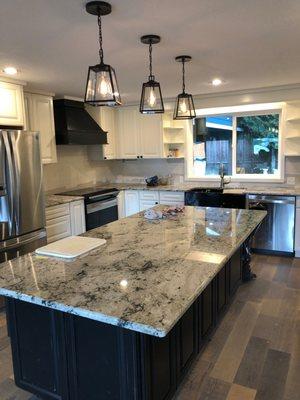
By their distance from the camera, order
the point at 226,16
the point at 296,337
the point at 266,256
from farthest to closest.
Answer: the point at 266,256, the point at 296,337, the point at 226,16

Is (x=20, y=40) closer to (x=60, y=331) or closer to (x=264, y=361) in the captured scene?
(x=60, y=331)

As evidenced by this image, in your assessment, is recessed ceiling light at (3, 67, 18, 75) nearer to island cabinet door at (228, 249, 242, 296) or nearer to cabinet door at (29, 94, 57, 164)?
cabinet door at (29, 94, 57, 164)

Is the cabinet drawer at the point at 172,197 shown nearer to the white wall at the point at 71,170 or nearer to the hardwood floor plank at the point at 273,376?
the white wall at the point at 71,170

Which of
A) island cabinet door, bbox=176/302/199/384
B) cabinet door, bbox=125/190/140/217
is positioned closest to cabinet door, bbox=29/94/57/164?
cabinet door, bbox=125/190/140/217

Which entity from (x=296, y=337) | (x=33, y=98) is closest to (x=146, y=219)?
(x=296, y=337)

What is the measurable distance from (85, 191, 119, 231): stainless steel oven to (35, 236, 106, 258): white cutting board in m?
2.30

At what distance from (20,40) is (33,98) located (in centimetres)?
187

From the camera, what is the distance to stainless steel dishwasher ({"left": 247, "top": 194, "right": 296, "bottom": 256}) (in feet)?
14.5

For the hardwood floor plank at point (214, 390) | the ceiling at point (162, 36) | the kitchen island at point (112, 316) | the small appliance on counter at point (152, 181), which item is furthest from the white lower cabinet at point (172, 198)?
the hardwood floor plank at point (214, 390)

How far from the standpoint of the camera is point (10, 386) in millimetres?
2189

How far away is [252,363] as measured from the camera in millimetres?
2365

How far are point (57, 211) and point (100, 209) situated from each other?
34.2 inches

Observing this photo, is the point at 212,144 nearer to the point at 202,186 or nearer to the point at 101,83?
the point at 202,186

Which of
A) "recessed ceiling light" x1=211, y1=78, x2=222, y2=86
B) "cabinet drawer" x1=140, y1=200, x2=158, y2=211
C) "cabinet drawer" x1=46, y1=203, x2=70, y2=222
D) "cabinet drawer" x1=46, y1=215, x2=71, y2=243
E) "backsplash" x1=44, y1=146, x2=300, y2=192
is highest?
"recessed ceiling light" x1=211, y1=78, x2=222, y2=86
